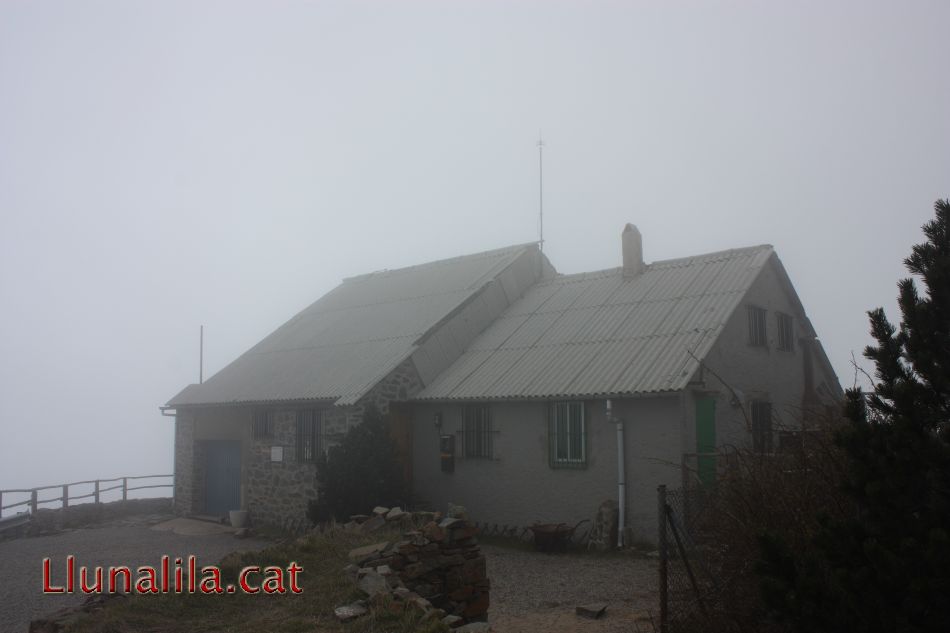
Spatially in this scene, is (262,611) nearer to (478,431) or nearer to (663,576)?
(663,576)

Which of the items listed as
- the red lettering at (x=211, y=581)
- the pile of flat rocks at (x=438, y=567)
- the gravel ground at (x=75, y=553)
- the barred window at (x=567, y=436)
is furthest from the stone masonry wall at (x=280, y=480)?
the pile of flat rocks at (x=438, y=567)

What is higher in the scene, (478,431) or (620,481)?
(478,431)

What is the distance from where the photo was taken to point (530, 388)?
18.0 meters

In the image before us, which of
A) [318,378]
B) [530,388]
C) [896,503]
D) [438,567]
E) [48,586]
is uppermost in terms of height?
[318,378]

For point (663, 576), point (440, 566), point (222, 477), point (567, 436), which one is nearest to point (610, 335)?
point (567, 436)

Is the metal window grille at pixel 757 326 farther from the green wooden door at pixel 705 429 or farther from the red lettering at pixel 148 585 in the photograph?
the red lettering at pixel 148 585

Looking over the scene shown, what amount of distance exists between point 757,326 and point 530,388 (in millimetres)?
5509

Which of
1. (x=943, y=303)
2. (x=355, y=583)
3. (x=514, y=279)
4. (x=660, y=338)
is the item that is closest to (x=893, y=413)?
(x=943, y=303)

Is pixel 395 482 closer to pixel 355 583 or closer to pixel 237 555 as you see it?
pixel 237 555

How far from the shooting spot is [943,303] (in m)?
5.40

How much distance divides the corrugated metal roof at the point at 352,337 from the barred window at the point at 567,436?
4.48 meters

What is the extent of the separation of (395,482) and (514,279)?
8238 millimetres

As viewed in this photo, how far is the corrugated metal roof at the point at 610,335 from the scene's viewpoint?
16.9 metres

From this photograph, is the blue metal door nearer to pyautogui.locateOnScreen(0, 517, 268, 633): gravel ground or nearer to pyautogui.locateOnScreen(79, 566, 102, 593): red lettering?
pyautogui.locateOnScreen(0, 517, 268, 633): gravel ground
